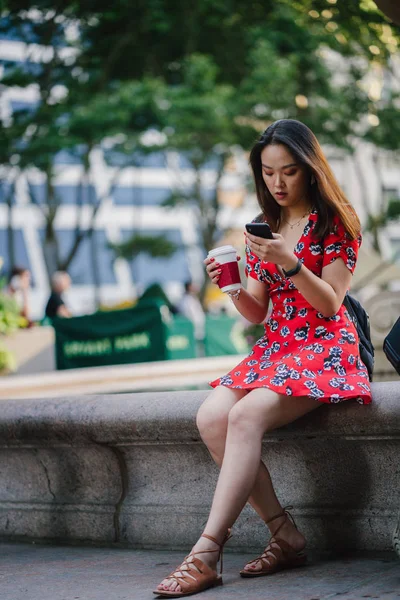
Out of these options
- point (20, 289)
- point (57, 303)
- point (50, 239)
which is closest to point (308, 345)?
point (20, 289)

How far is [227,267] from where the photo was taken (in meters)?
3.53

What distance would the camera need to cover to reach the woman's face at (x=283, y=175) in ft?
12.1

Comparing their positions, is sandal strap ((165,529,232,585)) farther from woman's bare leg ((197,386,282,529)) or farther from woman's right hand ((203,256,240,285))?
woman's right hand ((203,256,240,285))

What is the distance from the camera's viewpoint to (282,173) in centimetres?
371

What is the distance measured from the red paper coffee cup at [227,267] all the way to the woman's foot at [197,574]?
878 mm

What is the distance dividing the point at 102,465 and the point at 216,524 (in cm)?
110

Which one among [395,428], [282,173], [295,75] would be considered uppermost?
[295,75]

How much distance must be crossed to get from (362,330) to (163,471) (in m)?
1.07

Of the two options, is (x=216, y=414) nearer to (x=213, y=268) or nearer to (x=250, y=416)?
(x=250, y=416)

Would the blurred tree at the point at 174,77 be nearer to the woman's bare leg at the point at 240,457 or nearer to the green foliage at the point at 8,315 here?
the green foliage at the point at 8,315

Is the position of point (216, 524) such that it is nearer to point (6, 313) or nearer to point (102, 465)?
point (102, 465)

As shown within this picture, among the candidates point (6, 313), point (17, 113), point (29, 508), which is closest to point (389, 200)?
point (17, 113)

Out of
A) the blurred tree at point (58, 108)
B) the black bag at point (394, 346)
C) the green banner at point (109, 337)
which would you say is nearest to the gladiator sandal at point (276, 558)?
the black bag at point (394, 346)

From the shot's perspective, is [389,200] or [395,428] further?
[389,200]
